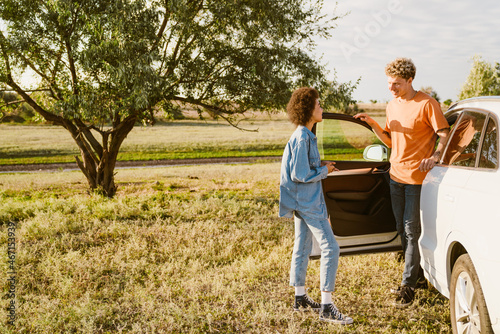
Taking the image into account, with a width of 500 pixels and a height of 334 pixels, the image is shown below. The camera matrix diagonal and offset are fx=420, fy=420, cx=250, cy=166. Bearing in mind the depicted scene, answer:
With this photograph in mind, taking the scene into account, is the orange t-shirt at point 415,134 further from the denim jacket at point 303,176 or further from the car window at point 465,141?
the denim jacket at point 303,176

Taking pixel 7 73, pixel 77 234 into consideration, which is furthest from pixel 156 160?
pixel 77 234

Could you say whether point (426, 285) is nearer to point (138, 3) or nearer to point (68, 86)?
point (138, 3)

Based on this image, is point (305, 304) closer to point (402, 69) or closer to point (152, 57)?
point (402, 69)

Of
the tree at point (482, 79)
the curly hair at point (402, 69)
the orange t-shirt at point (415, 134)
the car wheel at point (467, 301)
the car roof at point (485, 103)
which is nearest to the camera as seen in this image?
the car wheel at point (467, 301)

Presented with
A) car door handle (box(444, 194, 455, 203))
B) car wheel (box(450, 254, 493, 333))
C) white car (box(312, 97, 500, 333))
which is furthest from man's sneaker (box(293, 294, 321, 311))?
car door handle (box(444, 194, 455, 203))

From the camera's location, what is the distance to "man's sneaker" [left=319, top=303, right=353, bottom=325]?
4.02m

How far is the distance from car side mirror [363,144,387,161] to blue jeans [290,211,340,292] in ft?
3.76

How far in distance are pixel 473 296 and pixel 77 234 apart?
6.31 meters

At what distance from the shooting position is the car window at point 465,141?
3.48 m

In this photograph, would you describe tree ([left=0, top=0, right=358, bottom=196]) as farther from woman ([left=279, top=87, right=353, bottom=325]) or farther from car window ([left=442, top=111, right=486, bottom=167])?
car window ([left=442, top=111, right=486, bottom=167])

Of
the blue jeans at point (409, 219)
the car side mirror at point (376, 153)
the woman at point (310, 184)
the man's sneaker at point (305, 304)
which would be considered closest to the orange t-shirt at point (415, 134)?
the blue jeans at point (409, 219)

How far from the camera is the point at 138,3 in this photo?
343 inches

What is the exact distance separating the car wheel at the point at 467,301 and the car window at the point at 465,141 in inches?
33.7

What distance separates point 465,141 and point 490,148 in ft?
1.94
